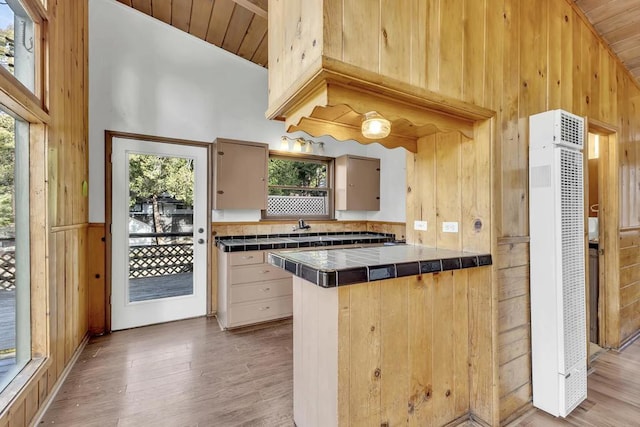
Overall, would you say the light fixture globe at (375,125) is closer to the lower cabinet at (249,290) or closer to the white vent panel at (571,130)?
the white vent panel at (571,130)

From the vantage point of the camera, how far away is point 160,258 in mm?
3311

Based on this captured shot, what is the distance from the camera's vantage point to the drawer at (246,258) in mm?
3062

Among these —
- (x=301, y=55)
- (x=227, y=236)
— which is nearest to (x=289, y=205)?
(x=227, y=236)

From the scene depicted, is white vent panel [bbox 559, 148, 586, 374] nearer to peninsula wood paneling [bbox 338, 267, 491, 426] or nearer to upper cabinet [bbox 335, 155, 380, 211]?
peninsula wood paneling [bbox 338, 267, 491, 426]

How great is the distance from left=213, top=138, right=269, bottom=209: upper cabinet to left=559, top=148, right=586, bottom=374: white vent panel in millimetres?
2809

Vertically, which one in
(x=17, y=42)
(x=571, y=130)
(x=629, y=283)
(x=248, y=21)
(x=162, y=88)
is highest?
(x=248, y=21)

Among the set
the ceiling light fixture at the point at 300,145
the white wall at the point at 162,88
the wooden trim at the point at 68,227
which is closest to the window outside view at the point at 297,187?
the ceiling light fixture at the point at 300,145

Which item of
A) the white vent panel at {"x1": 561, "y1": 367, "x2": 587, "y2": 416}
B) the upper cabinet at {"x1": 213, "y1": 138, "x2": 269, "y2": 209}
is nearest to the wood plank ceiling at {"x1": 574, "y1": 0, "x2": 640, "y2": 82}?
the white vent panel at {"x1": 561, "y1": 367, "x2": 587, "y2": 416}

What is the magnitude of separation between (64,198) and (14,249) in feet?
2.11

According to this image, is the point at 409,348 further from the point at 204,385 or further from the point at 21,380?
the point at 21,380

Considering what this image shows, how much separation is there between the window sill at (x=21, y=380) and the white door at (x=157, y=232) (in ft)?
4.33

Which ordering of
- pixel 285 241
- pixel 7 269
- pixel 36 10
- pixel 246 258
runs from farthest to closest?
pixel 285 241 < pixel 246 258 < pixel 36 10 < pixel 7 269

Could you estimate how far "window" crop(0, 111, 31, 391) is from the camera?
5.26 ft

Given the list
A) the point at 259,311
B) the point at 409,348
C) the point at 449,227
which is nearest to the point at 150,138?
the point at 259,311
